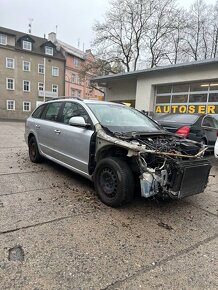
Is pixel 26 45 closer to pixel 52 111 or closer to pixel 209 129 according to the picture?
pixel 209 129

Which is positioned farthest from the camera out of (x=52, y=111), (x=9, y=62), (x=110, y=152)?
(x=9, y=62)

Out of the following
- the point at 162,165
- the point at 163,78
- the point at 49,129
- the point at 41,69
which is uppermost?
the point at 41,69

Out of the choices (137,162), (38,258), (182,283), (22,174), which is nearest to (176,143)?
(137,162)

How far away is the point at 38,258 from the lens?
93.7 inches

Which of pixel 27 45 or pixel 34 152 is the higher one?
pixel 27 45

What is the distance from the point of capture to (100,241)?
2.74m

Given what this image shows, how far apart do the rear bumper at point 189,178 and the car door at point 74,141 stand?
4.95ft

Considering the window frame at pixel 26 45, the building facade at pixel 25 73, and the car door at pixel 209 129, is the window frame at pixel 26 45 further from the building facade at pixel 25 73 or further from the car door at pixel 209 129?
the car door at pixel 209 129

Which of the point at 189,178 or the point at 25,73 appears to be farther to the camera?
the point at 25,73

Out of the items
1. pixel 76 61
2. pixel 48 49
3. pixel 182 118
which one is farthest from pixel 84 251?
pixel 76 61

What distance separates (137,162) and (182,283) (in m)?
1.58

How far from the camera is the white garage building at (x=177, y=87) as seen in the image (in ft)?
38.1

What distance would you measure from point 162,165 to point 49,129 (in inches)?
111

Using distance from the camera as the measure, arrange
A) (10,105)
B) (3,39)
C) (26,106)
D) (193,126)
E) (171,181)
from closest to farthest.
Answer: (171,181) < (193,126) < (3,39) < (10,105) < (26,106)
